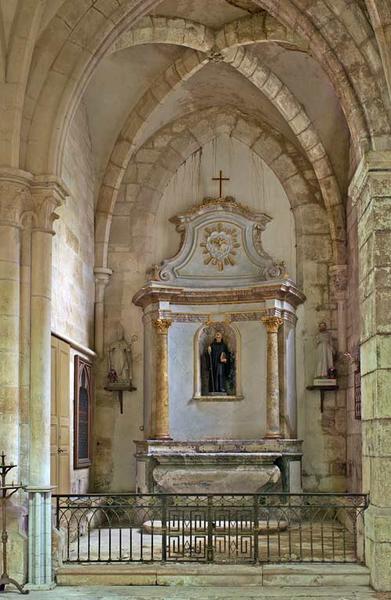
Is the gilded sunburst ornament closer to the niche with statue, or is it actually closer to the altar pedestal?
the niche with statue

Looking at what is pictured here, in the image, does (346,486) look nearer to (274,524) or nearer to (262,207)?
(274,524)

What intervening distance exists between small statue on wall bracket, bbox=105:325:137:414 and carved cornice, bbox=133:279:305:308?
0.65 meters

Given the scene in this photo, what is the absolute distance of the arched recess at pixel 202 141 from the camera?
13086 mm

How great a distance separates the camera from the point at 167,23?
10961 mm

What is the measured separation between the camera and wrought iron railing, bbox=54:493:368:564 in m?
8.42

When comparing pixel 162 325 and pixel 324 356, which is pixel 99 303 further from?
pixel 324 356

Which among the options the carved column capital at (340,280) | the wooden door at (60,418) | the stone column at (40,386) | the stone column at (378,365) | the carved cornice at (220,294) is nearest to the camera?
the stone column at (378,365)

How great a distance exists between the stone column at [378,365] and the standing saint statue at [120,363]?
478cm

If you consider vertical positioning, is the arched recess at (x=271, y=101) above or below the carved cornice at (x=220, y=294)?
above

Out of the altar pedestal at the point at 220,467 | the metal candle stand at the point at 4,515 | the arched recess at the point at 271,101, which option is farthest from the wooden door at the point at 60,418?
the arched recess at the point at 271,101

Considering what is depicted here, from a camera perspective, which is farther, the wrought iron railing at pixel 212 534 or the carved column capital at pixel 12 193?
the wrought iron railing at pixel 212 534

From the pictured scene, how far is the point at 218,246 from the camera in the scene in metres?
13.0

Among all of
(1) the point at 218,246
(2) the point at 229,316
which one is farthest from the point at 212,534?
(1) the point at 218,246

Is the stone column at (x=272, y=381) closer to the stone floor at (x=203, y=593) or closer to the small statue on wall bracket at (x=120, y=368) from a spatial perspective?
the small statue on wall bracket at (x=120, y=368)
